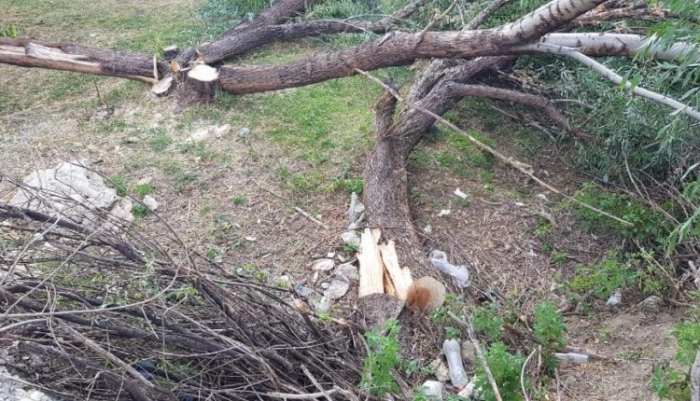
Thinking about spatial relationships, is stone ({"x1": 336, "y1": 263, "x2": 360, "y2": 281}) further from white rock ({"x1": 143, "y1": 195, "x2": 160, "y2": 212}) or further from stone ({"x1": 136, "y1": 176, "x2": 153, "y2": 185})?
stone ({"x1": 136, "y1": 176, "x2": 153, "y2": 185})

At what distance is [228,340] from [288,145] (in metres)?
2.57

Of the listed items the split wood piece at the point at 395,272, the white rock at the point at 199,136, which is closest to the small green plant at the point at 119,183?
the white rock at the point at 199,136

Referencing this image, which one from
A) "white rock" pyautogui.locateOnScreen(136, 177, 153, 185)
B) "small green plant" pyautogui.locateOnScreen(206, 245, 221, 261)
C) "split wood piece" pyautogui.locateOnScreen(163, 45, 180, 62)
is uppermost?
"split wood piece" pyautogui.locateOnScreen(163, 45, 180, 62)

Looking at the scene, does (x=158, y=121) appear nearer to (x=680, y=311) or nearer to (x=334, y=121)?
(x=334, y=121)

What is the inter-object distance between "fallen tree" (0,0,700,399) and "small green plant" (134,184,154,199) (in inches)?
50.3

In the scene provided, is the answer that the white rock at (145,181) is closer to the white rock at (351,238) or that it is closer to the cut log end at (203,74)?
the cut log end at (203,74)

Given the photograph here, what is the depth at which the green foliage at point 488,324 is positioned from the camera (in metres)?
2.99

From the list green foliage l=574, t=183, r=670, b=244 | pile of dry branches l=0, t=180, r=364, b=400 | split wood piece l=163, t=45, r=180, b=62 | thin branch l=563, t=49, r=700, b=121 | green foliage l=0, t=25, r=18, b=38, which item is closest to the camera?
pile of dry branches l=0, t=180, r=364, b=400

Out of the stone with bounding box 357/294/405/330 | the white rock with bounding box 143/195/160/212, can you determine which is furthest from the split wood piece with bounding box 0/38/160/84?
the stone with bounding box 357/294/405/330

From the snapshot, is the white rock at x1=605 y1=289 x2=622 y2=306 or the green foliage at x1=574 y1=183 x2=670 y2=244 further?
the green foliage at x1=574 y1=183 x2=670 y2=244

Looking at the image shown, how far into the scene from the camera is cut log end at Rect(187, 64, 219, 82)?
525 cm

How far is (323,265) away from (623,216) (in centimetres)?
180

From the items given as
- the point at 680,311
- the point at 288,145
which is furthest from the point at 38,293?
the point at 680,311

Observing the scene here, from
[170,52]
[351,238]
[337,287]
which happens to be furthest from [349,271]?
[170,52]
